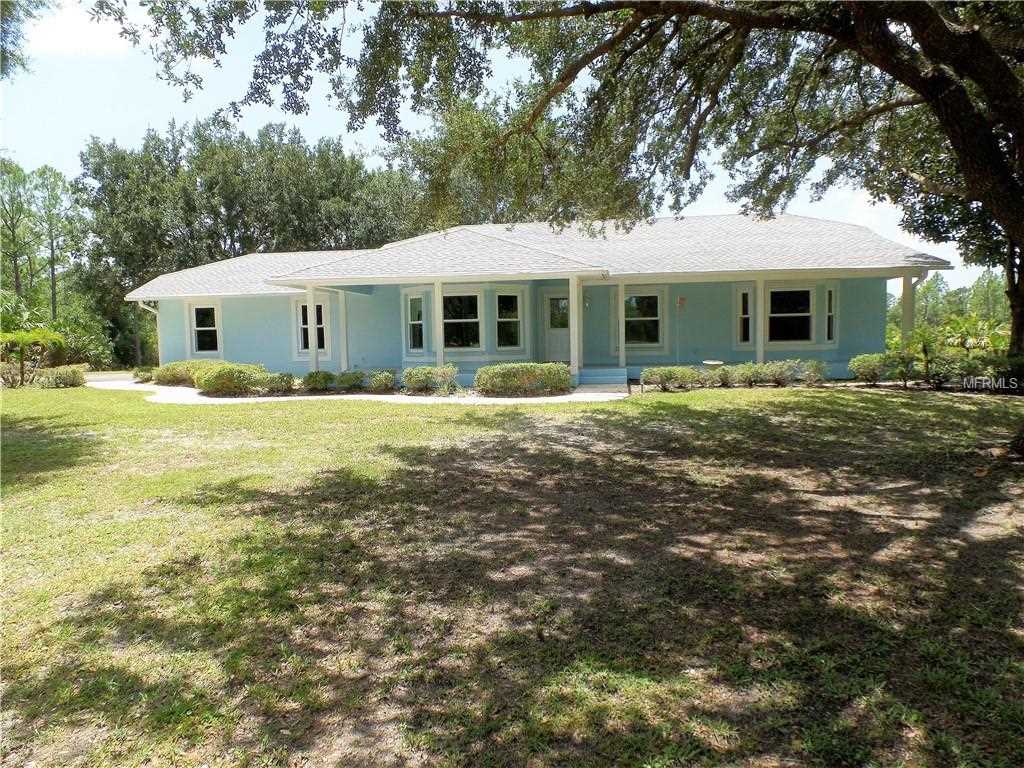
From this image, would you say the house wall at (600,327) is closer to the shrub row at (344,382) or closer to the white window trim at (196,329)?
the shrub row at (344,382)

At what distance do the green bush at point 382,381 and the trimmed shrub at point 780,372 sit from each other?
9.19 meters

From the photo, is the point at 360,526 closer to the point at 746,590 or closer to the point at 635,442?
the point at 746,590

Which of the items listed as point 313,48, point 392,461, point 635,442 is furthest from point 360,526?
point 313,48

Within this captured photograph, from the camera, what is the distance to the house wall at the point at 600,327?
1778cm

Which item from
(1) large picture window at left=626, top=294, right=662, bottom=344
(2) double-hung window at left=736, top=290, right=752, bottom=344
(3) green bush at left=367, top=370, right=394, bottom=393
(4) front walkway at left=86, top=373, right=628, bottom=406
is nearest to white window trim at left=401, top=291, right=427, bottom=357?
(3) green bush at left=367, top=370, right=394, bottom=393

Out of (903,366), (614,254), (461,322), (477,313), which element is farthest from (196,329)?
(903,366)

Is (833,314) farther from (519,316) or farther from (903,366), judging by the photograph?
(519,316)

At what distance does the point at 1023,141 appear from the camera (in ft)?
20.6

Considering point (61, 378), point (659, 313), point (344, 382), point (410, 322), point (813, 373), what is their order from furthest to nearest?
point (61, 378), point (659, 313), point (410, 322), point (344, 382), point (813, 373)

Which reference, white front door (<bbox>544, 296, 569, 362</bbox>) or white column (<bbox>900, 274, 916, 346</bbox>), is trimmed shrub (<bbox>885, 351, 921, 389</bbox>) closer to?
white column (<bbox>900, 274, 916, 346</bbox>)

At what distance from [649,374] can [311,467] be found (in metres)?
9.36

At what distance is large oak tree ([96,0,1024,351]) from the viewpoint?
648 centimetres

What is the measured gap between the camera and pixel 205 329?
2233cm
